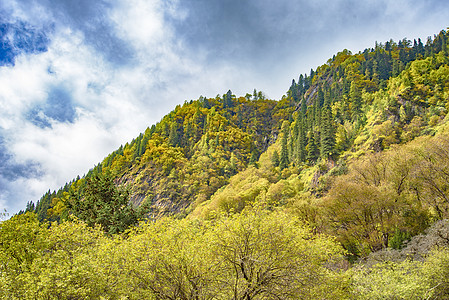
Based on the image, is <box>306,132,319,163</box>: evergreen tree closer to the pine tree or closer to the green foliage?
the pine tree

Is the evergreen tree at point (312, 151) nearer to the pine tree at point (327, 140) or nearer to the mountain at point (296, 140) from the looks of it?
the mountain at point (296, 140)

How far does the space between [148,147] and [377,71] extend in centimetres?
10878

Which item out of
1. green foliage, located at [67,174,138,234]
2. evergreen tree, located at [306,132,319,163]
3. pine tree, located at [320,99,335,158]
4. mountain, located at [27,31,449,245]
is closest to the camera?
green foliage, located at [67,174,138,234]

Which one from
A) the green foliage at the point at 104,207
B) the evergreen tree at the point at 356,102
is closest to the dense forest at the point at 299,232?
the green foliage at the point at 104,207

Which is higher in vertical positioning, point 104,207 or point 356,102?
point 356,102

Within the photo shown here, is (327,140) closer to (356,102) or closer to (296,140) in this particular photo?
(296,140)

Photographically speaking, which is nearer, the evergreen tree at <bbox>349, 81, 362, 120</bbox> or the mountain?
the mountain

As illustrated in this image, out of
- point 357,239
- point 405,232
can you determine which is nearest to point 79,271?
point 357,239

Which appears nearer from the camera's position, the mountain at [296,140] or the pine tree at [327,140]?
the mountain at [296,140]

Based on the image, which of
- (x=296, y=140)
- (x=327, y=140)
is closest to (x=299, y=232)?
(x=327, y=140)

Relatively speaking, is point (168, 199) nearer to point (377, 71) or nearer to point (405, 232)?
point (405, 232)

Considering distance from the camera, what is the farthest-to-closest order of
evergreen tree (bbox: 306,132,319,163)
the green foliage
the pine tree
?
evergreen tree (bbox: 306,132,319,163) → the pine tree → the green foliage

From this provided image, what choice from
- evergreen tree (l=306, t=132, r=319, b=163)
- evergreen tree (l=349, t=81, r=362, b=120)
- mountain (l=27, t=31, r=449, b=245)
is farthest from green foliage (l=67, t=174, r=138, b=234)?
evergreen tree (l=349, t=81, r=362, b=120)

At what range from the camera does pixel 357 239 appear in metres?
29.1
